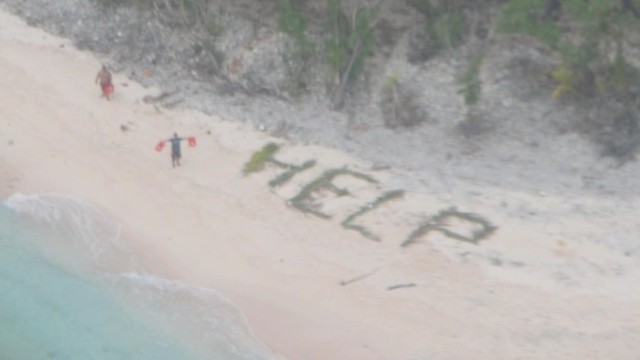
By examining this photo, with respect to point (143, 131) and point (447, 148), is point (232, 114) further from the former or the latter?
point (447, 148)

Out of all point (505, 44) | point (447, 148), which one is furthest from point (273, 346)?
point (505, 44)

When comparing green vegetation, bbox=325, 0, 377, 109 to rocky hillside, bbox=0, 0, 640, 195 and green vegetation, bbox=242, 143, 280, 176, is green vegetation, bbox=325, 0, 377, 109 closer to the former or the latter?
rocky hillside, bbox=0, 0, 640, 195

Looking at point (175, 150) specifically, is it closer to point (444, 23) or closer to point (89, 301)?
point (89, 301)

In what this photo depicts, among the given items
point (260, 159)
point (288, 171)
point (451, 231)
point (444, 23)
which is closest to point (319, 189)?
point (288, 171)

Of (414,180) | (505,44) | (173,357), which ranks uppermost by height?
(505,44)

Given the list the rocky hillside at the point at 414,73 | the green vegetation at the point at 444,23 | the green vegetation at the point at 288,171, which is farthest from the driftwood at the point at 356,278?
the green vegetation at the point at 444,23

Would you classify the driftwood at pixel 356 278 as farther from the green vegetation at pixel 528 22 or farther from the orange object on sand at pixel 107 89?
the orange object on sand at pixel 107 89
